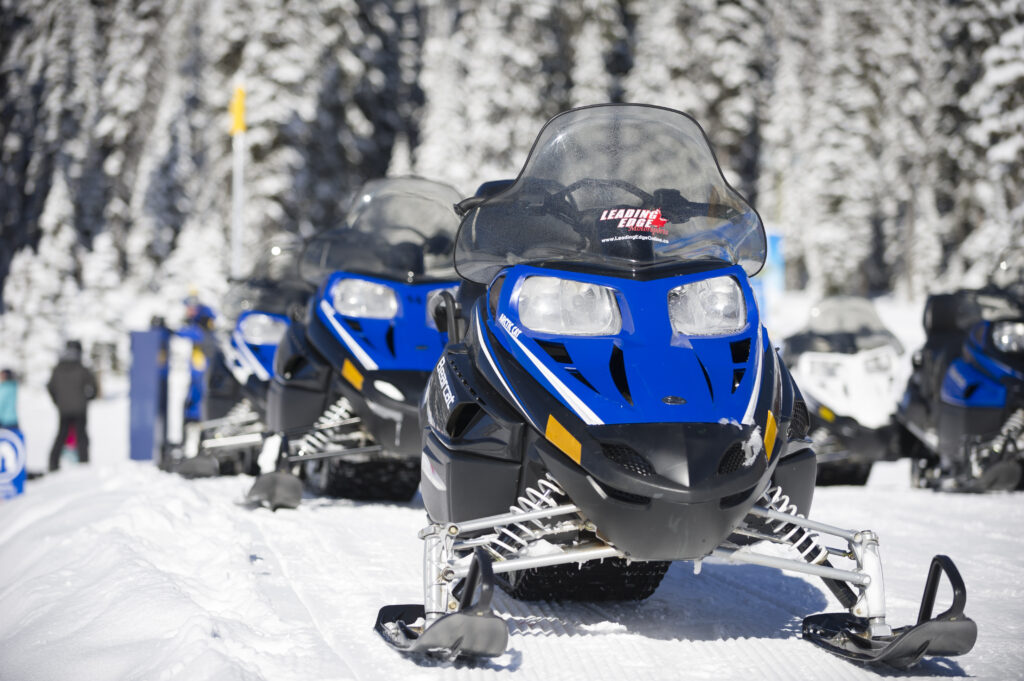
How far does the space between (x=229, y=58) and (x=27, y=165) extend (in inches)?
1572

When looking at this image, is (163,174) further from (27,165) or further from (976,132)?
(976,132)

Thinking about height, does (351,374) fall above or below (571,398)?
below

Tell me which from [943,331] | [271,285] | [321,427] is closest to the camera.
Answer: [321,427]

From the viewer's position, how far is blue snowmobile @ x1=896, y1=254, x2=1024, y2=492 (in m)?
6.87

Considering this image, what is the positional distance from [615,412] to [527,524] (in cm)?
50

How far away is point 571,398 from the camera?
301 centimetres

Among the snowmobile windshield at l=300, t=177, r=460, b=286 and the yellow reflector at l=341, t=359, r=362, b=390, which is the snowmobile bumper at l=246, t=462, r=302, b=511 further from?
the snowmobile windshield at l=300, t=177, r=460, b=286

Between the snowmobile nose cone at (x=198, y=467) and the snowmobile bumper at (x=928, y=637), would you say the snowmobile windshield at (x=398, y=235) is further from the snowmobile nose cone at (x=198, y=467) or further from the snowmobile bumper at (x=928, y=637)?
the snowmobile bumper at (x=928, y=637)

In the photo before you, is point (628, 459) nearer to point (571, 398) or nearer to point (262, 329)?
point (571, 398)

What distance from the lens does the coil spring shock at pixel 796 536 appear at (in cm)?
321

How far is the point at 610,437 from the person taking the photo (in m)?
2.90

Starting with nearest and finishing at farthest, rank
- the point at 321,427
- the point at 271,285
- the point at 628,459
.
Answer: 1. the point at 628,459
2. the point at 321,427
3. the point at 271,285

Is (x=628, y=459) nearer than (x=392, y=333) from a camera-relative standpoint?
Yes

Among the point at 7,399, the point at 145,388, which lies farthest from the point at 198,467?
the point at 7,399
